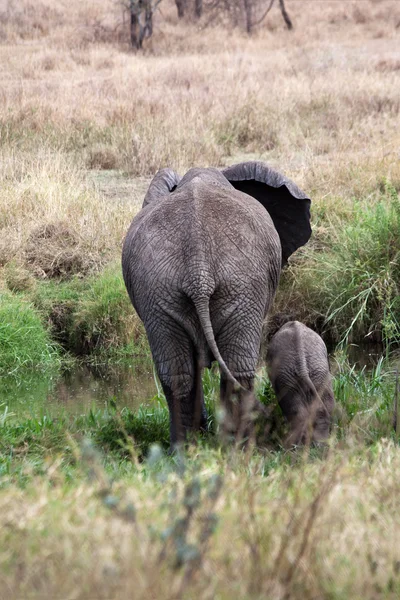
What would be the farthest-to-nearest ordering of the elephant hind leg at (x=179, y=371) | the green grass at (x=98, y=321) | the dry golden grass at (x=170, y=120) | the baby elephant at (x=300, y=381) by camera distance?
the dry golden grass at (x=170, y=120) < the green grass at (x=98, y=321) < the baby elephant at (x=300, y=381) < the elephant hind leg at (x=179, y=371)

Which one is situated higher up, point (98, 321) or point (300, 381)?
point (300, 381)

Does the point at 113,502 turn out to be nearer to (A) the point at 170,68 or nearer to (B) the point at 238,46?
(A) the point at 170,68

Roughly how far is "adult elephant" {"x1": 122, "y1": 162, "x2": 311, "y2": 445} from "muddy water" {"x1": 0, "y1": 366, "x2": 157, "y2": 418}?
238 cm

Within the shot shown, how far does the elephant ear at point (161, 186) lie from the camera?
600cm

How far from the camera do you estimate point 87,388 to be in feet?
28.3

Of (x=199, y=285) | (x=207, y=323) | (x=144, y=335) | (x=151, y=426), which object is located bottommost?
(x=144, y=335)

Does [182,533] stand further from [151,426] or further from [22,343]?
[22,343]

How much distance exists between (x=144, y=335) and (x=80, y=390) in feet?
4.50

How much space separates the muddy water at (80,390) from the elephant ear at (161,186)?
211 cm

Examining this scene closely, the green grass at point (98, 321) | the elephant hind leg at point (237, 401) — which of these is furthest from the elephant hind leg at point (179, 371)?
the green grass at point (98, 321)

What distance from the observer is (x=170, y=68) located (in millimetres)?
21500

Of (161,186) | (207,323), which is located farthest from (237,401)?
(161,186)

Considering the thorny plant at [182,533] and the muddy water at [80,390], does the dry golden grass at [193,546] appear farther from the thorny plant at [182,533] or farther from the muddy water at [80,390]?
the muddy water at [80,390]

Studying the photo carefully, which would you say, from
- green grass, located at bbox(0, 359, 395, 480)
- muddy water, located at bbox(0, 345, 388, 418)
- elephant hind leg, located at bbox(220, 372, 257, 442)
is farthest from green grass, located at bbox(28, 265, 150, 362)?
elephant hind leg, located at bbox(220, 372, 257, 442)
